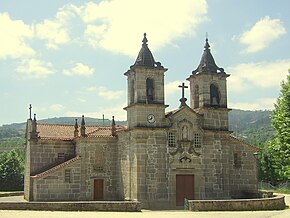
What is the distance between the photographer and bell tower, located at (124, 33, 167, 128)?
30188mm

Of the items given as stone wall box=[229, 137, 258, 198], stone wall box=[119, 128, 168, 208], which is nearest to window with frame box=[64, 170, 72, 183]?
stone wall box=[119, 128, 168, 208]

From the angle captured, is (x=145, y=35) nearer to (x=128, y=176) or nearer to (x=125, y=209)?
(x=128, y=176)

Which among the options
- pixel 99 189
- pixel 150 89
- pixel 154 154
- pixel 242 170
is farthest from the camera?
pixel 242 170

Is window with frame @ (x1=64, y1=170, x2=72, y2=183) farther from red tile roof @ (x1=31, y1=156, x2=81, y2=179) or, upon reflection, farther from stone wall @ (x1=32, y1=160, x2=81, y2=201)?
red tile roof @ (x1=31, y1=156, x2=81, y2=179)

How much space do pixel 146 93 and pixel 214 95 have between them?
5690 millimetres

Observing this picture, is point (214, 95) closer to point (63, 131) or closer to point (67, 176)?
point (67, 176)

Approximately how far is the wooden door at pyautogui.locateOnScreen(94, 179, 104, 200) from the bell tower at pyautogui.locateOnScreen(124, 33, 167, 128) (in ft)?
18.1

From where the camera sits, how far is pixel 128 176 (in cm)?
3095

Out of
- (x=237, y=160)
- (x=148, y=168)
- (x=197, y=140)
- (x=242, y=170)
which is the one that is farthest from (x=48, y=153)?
(x=242, y=170)

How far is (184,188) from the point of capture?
30750 millimetres

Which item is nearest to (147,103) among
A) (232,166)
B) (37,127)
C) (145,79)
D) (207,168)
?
(145,79)

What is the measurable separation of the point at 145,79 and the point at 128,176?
23.1ft

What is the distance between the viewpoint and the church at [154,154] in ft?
98.5

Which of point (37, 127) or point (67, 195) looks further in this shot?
point (37, 127)
